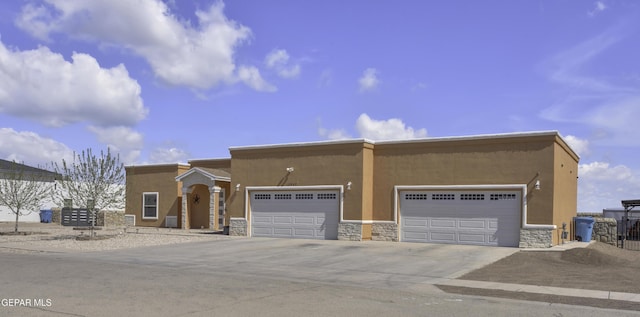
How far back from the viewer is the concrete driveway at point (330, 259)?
14719 mm

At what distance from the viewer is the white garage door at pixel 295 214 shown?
25938mm

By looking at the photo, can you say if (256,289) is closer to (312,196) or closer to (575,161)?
(312,196)

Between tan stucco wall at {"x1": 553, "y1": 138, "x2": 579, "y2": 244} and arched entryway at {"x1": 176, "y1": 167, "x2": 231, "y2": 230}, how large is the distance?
1775 cm

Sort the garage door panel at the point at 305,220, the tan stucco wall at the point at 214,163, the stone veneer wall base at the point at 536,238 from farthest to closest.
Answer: the tan stucco wall at the point at 214,163 → the garage door panel at the point at 305,220 → the stone veneer wall base at the point at 536,238

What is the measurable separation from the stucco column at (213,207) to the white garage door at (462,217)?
1236 centimetres

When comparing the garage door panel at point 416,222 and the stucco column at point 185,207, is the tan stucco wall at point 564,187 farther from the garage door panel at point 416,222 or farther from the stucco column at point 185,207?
the stucco column at point 185,207

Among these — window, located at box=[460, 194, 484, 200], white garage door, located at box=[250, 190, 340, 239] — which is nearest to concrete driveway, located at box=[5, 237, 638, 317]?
window, located at box=[460, 194, 484, 200]

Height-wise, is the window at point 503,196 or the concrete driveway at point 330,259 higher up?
the window at point 503,196

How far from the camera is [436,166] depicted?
2394 cm

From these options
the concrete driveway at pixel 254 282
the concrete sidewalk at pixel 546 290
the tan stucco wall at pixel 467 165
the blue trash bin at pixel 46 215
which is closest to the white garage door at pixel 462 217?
the tan stucco wall at pixel 467 165

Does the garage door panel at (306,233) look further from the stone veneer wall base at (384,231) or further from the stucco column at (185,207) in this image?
the stucco column at (185,207)

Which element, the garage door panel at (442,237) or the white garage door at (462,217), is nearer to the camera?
the white garage door at (462,217)

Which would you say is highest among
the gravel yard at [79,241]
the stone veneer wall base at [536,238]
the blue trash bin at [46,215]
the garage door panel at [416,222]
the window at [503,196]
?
the window at [503,196]

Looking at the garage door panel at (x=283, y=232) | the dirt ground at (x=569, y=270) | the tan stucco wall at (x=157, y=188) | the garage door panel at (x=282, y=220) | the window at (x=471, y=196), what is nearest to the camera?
the dirt ground at (x=569, y=270)
